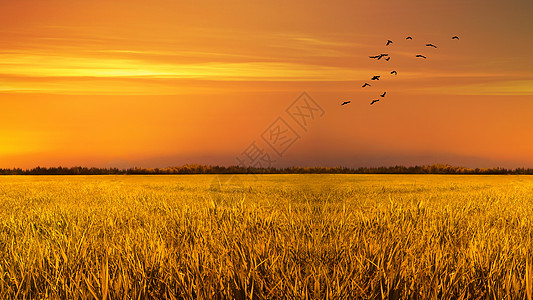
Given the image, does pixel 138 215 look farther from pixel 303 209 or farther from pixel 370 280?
pixel 370 280

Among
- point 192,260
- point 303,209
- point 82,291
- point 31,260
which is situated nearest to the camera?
point 82,291

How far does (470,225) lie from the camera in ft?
20.9

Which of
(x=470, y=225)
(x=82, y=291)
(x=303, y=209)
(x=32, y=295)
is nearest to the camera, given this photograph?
(x=82, y=291)

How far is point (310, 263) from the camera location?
13.0 ft

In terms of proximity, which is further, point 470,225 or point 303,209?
point 303,209

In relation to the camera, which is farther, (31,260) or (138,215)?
(138,215)

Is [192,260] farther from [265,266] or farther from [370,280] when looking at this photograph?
[370,280]

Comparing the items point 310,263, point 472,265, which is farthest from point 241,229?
point 472,265

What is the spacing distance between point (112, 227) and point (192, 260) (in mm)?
2957

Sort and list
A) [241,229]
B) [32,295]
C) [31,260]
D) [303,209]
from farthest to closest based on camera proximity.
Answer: [303,209] → [241,229] → [31,260] → [32,295]

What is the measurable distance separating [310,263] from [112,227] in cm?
342

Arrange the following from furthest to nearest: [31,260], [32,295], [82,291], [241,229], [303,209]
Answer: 1. [303,209]
2. [241,229]
3. [31,260]
4. [32,295]
5. [82,291]

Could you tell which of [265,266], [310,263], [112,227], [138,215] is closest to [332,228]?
[310,263]

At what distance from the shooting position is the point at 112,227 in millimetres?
6438
